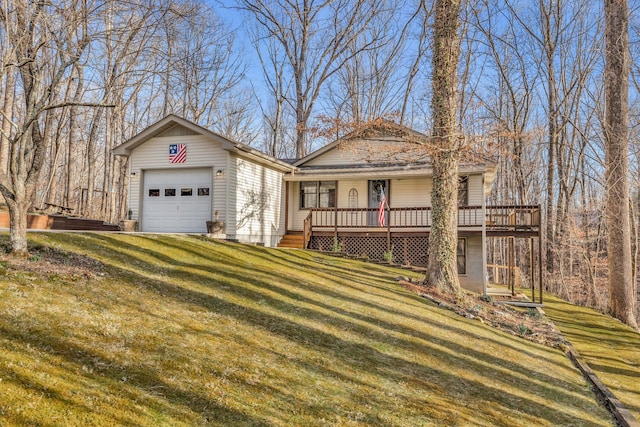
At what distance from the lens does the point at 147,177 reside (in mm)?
16391

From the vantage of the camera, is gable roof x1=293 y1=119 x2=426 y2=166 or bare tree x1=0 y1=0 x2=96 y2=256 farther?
gable roof x1=293 y1=119 x2=426 y2=166

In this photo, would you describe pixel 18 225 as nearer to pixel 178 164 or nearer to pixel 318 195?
pixel 178 164

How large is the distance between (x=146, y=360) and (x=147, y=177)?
44.6 feet

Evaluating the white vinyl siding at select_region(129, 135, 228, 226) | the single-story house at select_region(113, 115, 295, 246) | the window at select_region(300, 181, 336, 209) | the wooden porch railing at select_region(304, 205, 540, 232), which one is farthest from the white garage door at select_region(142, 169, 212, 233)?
the window at select_region(300, 181, 336, 209)

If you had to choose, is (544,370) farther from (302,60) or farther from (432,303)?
(302,60)

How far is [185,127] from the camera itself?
52.2ft

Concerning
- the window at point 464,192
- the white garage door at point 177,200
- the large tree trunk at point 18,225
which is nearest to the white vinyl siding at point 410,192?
the window at point 464,192

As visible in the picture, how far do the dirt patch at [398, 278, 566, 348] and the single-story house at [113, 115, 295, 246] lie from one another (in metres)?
6.76

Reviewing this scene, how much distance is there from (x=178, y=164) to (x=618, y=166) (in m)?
15.1

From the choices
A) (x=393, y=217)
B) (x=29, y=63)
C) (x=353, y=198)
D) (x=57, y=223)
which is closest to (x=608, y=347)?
(x=393, y=217)

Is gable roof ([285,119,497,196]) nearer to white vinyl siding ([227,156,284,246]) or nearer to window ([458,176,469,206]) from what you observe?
window ([458,176,469,206])

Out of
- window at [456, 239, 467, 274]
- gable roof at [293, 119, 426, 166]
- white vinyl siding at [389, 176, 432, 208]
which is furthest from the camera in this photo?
white vinyl siding at [389, 176, 432, 208]

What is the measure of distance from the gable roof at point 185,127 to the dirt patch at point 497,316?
7303mm

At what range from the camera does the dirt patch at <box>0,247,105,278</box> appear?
5.87m
